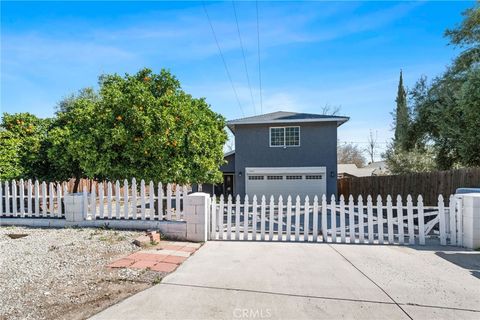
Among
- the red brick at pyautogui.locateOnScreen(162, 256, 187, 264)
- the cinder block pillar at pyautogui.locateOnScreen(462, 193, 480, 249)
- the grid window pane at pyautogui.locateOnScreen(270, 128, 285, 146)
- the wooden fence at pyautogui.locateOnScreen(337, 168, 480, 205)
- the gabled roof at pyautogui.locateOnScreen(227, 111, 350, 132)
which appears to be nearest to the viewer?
the red brick at pyautogui.locateOnScreen(162, 256, 187, 264)

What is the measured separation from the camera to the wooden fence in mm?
8181

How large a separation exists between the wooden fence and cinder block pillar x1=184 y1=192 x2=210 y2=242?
7399 millimetres

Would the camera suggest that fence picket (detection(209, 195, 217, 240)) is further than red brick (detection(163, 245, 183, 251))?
Result: Yes

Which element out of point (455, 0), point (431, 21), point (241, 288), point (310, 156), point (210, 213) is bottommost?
point (241, 288)

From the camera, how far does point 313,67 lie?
1309 cm

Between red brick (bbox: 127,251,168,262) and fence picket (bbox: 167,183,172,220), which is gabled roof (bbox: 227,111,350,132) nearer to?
fence picket (bbox: 167,183,172,220)

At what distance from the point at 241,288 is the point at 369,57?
446 inches

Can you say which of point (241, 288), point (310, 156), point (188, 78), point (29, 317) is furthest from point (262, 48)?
point (29, 317)

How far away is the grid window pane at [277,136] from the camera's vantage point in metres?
16.5

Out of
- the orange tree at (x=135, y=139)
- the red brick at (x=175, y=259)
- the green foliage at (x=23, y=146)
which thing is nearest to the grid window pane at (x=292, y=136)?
the orange tree at (x=135, y=139)

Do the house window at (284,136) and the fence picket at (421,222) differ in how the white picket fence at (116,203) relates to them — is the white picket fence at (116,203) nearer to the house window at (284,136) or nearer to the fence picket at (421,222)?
the fence picket at (421,222)

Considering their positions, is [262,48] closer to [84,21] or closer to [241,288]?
[84,21]

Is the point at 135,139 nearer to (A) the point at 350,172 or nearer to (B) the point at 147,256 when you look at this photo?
(B) the point at 147,256

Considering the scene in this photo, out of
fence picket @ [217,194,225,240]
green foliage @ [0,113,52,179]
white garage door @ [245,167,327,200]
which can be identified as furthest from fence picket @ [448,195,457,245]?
green foliage @ [0,113,52,179]
